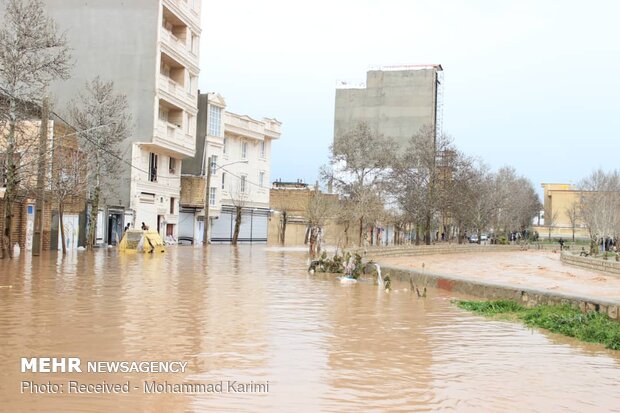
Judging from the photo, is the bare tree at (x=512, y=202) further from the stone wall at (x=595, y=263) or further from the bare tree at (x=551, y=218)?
the stone wall at (x=595, y=263)

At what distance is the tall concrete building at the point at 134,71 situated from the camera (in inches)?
1858

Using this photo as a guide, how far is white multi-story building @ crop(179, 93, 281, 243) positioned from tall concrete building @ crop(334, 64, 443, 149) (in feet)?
73.8

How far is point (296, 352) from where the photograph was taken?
31.8 ft

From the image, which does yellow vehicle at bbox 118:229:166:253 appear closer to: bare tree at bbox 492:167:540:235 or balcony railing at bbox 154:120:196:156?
balcony railing at bbox 154:120:196:156

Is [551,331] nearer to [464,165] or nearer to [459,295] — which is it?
[459,295]

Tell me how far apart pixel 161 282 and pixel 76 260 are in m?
10.4

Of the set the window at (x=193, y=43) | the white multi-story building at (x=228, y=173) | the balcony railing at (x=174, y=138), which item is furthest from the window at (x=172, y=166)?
the window at (x=193, y=43)

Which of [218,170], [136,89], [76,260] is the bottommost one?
[76,260]

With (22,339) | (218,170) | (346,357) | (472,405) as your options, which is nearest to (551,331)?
(346,357)

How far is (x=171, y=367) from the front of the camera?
8305 millimetres

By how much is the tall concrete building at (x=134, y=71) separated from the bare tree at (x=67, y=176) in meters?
8.65

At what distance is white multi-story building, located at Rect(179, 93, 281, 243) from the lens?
5859 centimetres

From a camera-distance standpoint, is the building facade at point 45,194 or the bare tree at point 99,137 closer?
the building facade at point 45,194
